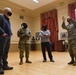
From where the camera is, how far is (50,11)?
→ 860 cm

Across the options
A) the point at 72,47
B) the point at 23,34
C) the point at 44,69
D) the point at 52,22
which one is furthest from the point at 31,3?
the point at 44,69

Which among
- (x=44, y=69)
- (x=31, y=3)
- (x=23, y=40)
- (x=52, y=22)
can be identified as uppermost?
(x=31, y=3)

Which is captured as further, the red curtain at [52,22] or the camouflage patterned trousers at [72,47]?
the red curtain at [52,22]

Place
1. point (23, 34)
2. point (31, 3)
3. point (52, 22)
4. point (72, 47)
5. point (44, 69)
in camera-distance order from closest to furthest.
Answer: point (44, 69), point (72, 47), point (23, 34), point (31, 3), point (52, 22)

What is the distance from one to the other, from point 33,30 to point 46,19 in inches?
69.5

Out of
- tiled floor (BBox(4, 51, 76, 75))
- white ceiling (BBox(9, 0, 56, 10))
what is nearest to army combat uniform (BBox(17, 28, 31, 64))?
tiled floor (BBox(4, 51, 76, 75))

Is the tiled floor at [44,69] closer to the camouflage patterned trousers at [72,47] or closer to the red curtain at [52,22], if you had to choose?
the camouflage patterned trousers at [72,47]

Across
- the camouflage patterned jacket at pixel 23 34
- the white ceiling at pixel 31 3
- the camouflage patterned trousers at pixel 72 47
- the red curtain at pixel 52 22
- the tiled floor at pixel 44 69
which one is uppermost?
the white ceiling at pixel 31 3

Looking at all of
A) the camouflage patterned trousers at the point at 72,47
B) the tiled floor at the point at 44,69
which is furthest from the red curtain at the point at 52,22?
the tiled floor at the point at 44,69

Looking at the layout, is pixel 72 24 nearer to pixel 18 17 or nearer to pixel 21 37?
pixel 21 37

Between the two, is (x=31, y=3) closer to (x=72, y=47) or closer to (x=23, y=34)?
(x=23, y=34)

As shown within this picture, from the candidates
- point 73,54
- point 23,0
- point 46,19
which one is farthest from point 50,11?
point 73,54

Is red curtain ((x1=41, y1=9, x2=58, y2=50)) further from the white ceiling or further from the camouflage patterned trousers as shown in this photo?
the camouflage patterned trousers

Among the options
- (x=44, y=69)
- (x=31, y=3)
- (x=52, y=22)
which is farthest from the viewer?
(x=52, y=22)
